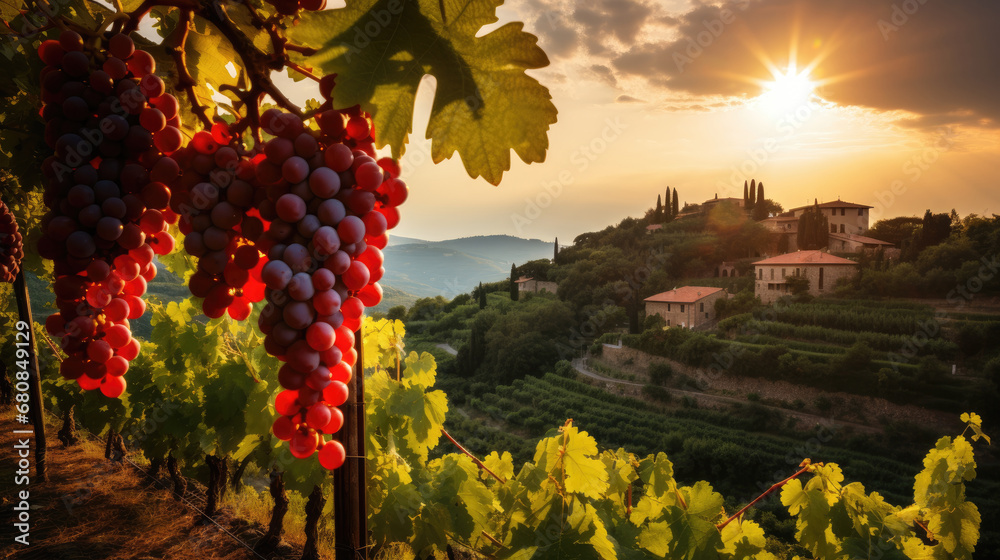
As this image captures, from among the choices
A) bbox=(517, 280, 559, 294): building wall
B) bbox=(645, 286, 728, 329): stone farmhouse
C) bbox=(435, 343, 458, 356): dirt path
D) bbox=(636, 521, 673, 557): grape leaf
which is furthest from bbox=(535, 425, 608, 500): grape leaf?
bbox=(517, 280, 559, 294): building wall

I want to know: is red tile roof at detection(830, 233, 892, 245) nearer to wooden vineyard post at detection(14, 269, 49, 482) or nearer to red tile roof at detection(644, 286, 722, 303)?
red tile roof at detection(644, 286, 722, 303)

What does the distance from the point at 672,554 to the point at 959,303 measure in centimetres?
5192

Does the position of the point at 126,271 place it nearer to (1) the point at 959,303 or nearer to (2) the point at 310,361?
(2) the point at 310,361

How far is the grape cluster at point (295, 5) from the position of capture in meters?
0.56

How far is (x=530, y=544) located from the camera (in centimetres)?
148

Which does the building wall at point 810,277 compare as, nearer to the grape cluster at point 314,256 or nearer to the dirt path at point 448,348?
the dirt path at point 448,348

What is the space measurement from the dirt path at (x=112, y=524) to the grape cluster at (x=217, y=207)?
5.74 ft

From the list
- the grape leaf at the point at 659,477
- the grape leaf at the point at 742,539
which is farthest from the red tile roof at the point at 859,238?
the grape leaf at the point at 742,539

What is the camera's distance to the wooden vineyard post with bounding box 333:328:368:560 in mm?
711

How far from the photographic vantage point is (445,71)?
1.96ft

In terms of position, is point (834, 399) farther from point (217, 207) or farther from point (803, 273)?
point (217, 207)

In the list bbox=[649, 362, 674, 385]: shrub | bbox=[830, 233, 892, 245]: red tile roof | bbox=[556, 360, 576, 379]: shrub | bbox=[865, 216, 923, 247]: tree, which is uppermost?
bbox=[865, 216, 923, 247]: tree

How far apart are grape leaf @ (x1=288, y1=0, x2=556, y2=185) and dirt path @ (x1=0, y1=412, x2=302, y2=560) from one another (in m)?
1.94

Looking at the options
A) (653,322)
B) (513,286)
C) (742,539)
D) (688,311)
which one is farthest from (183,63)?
(513,286)
